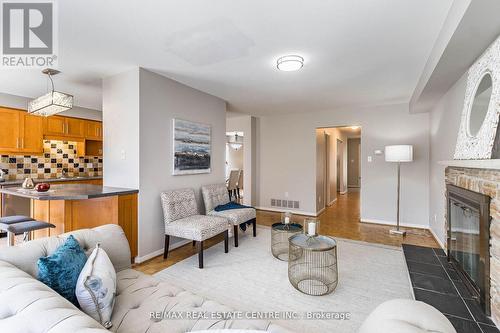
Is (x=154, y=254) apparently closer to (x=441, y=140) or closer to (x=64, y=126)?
(x=64, y=126)

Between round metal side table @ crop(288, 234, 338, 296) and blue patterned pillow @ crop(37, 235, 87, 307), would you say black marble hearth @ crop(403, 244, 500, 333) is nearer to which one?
round metal side table @ crop(288, 234, 338, 296)

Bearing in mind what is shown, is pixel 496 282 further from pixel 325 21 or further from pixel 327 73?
pixel 327 73

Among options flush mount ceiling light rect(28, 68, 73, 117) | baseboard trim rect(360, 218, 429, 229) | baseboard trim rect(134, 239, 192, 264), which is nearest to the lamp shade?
baseboard trim rect(360, 218, 429, 229)

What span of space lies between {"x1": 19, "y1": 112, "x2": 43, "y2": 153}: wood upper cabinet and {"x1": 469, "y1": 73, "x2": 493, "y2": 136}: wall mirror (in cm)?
651

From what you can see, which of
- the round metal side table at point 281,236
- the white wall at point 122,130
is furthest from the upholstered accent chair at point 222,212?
the white wall at point 122,130

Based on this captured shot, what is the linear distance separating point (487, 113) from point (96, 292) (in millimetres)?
2955

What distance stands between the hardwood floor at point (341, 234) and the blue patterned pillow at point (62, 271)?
66.9 inches

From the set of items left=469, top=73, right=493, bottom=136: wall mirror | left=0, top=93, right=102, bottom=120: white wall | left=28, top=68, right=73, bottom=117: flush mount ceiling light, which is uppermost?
left=0, top=93, right=102, bottom=120: white wall

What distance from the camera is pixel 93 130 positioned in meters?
5.56

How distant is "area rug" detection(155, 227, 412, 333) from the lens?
2.06 meters

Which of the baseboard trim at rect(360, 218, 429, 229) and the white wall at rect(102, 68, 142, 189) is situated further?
the baseboard trim at rect(360, 218, 429, 229)

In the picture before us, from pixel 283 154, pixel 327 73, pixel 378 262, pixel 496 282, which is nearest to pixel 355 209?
pixel 283 154

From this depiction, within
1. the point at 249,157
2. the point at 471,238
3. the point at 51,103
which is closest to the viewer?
the point at 471,238

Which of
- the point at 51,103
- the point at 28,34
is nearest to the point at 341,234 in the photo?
the point at 51,103
